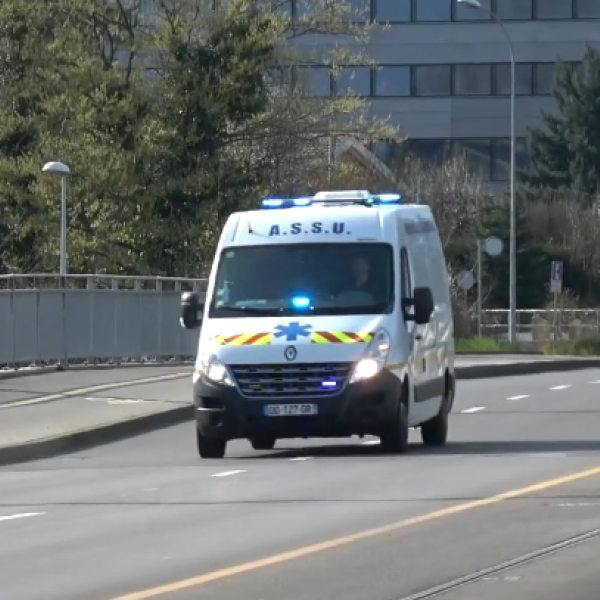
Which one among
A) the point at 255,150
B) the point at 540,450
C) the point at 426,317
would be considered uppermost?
the point at 255,150

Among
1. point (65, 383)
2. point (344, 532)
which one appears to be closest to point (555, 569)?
point (344, 532)

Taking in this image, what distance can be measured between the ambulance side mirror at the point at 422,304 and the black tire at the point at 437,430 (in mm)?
1718

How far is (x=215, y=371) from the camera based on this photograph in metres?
17.5

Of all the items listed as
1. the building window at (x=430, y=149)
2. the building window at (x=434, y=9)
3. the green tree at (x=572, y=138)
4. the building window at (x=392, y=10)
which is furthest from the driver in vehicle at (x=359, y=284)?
the building window at (x=434, y=9)

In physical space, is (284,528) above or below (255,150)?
below

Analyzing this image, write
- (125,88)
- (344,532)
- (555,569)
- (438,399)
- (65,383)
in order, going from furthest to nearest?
(125,88)
(65,383)
(438,399)
(344,532)
(555,569)

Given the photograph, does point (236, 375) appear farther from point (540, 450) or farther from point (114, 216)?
point (114, 216)

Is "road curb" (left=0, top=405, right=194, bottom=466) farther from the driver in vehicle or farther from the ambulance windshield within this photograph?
the driver in vehicle

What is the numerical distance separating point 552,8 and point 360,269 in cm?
6225

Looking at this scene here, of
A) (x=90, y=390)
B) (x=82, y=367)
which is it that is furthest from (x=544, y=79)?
(x=90, y=390)

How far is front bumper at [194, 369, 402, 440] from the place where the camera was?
56.3ft

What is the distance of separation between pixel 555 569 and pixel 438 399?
9.20 meters

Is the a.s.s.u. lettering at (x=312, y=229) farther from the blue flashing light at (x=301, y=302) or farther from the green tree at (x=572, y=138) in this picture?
the green tree at (x=572, y=138)

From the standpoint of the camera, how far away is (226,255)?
18406 millimetres
